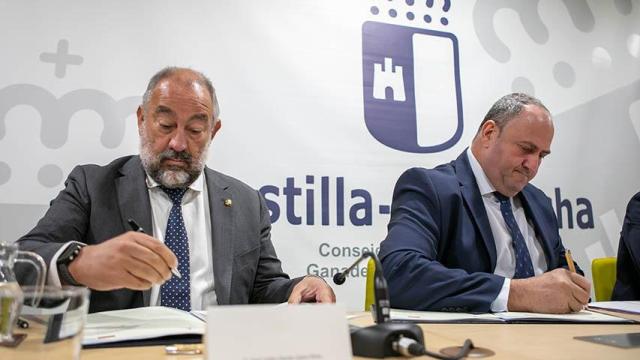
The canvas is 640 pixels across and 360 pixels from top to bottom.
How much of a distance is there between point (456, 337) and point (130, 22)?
229 cm

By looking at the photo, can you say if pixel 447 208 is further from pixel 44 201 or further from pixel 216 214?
pixel 44 201

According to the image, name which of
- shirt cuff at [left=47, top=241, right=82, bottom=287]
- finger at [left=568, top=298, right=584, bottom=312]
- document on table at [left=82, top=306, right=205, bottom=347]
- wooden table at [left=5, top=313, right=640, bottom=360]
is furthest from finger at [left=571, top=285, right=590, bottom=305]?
shirt cuff at [left=47, top=241, right=82, bottom=287]

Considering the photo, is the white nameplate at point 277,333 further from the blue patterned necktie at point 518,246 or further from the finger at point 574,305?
the blue patterned necktie at point 518,246

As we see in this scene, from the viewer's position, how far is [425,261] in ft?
5.71

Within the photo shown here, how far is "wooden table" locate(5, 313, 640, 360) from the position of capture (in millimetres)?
932

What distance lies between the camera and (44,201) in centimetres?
248

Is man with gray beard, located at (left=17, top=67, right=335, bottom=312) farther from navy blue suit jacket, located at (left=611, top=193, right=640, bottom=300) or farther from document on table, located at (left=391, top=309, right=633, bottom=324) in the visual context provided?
navy blue suit jacket, located at (left=611, top=193, right=640, bottom=300)

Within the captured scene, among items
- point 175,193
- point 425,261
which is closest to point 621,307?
point 425,261

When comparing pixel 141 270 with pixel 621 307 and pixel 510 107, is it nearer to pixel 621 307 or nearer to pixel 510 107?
pixel 621 307

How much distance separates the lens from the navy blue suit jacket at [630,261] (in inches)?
89.4

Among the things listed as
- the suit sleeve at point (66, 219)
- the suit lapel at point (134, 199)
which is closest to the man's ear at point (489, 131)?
the suit lapel at point (134, 199)

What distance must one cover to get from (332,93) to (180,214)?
135 cm

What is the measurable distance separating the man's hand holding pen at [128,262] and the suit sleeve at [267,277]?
0.68 m

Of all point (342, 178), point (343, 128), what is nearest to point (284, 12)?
point (343, 128)
